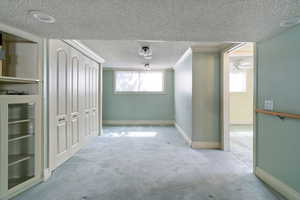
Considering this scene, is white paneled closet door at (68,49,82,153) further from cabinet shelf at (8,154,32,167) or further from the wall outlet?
the wall outlet

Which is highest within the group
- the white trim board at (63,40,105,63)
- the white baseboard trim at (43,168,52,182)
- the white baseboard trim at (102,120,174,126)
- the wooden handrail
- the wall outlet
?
the white trim board at (63,40,105,63)

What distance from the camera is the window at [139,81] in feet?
22.7

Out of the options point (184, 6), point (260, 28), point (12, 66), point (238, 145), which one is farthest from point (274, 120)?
point (12, 66)

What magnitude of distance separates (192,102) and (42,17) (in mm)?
3124

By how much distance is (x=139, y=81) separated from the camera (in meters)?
6.97

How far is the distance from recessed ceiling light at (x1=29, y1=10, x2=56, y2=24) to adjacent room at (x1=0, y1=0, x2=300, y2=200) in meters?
0.02

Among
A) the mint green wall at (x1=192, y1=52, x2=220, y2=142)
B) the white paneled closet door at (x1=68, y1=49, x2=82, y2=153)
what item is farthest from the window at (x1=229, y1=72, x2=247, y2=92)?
the white paneled closet door at (x1=68, y1=49, x2=82, y2=153)

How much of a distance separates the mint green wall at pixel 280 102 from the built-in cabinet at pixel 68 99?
3.19 m

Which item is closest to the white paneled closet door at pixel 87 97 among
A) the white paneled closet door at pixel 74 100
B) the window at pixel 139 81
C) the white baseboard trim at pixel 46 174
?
the white paneled closet door at pixel 74 100

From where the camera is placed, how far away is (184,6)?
149 centimetres

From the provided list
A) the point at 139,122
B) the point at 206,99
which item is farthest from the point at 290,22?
the point at 139,122

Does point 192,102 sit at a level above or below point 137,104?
above

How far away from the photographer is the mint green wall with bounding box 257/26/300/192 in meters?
1.83

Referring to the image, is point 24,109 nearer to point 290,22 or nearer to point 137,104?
point 290,22
